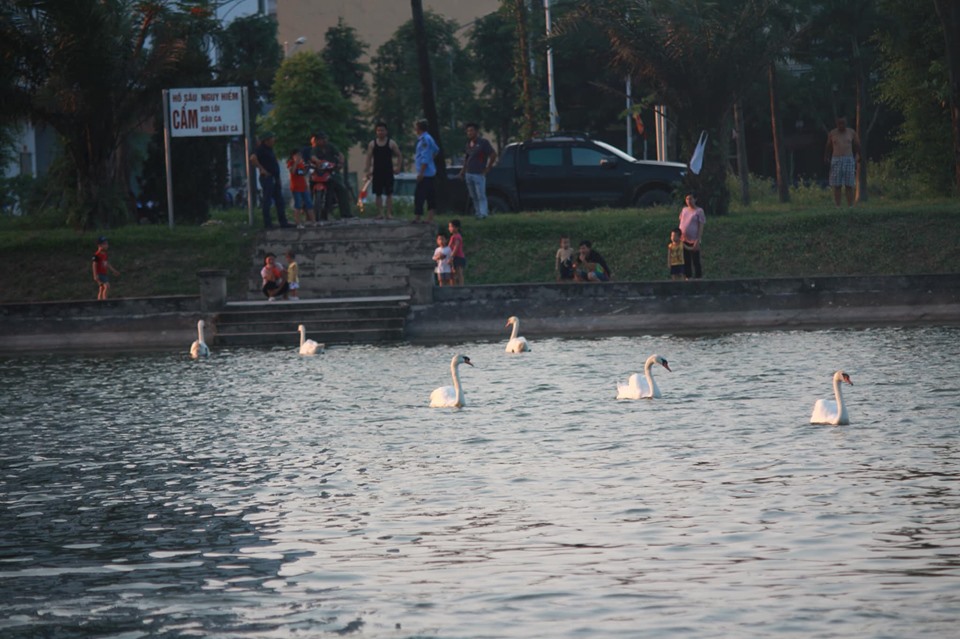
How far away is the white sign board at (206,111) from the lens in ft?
108

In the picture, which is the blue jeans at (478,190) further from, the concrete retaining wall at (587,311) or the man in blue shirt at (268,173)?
the concrete retaining wall at (587,311)

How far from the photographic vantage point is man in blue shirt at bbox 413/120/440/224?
2920 centimetres

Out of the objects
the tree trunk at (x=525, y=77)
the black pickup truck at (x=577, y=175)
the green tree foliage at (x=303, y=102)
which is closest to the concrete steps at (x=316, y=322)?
the black pickup truck at (x=577, y=175)

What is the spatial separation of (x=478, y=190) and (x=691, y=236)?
18.6 feet

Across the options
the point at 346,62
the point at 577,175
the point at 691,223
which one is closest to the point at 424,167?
the point at 691,223

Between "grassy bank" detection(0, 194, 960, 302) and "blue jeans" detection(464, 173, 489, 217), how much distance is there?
0.90 ft

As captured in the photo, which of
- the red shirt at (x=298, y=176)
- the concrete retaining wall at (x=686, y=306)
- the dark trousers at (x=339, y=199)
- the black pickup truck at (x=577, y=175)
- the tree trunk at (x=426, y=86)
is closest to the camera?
the concrete retaining wall at (x=686, y=306)

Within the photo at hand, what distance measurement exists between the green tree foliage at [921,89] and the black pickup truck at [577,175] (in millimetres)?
6499

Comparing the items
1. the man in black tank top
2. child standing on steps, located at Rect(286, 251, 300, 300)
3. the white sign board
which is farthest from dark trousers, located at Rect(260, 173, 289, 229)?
the white sign board

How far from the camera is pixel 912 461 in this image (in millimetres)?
12711

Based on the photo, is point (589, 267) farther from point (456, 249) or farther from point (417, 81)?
point (417, 81)

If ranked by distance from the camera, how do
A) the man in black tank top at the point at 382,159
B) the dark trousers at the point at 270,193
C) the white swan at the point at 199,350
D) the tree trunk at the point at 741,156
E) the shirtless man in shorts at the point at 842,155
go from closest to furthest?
the white swan at the point at 199,350 < the man in black tank top at the point at 382,159 < the dark trousers at the point at 270,193 < the shirtless man in shorts at the point at 842,155 < the tree trunk at the point at 741,156

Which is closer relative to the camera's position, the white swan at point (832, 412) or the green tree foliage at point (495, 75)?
the white swan at point (832, 412)

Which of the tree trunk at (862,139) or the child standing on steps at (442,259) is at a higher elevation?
the tree trunk at (862,139)
